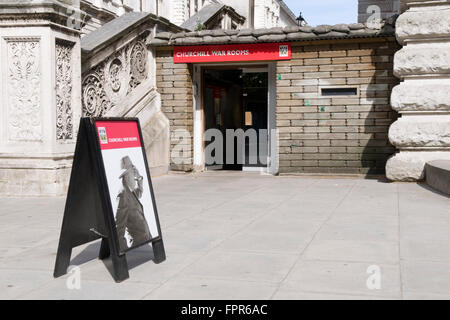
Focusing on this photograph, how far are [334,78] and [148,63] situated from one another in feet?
13.2

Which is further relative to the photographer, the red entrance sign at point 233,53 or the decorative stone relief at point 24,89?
the red entrance sign at point 233,53

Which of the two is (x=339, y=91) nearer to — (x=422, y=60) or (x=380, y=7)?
(x=422, y=60)

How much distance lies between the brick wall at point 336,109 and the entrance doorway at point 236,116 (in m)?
1.15

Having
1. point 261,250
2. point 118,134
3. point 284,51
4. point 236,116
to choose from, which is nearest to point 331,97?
point 284,51

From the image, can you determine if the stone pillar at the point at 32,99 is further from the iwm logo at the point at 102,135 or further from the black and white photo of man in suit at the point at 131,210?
the iwm logo at the point at 102,135

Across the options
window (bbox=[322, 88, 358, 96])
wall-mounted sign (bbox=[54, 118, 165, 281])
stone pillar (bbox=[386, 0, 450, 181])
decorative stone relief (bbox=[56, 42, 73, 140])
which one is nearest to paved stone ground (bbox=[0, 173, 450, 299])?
wall-mounted sign (bbox=[54, 118, 165, 281])

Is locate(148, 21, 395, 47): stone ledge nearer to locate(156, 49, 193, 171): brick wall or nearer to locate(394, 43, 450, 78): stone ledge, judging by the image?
locate(156, 49, 193, 171): brick wall

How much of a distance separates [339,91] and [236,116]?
4427 mm

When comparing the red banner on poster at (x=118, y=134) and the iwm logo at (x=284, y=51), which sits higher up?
the iwm logo at (x=284, y=51)

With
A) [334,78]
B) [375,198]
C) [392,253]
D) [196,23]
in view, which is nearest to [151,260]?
[392,253]

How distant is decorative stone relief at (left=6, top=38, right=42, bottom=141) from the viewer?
895 centimetres

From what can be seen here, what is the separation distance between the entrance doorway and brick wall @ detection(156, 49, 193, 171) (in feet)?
2.79

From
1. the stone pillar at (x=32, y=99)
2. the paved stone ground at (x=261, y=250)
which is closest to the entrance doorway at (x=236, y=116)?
the paved stone ground at (x=261, y=250)

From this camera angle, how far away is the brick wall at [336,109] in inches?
479
